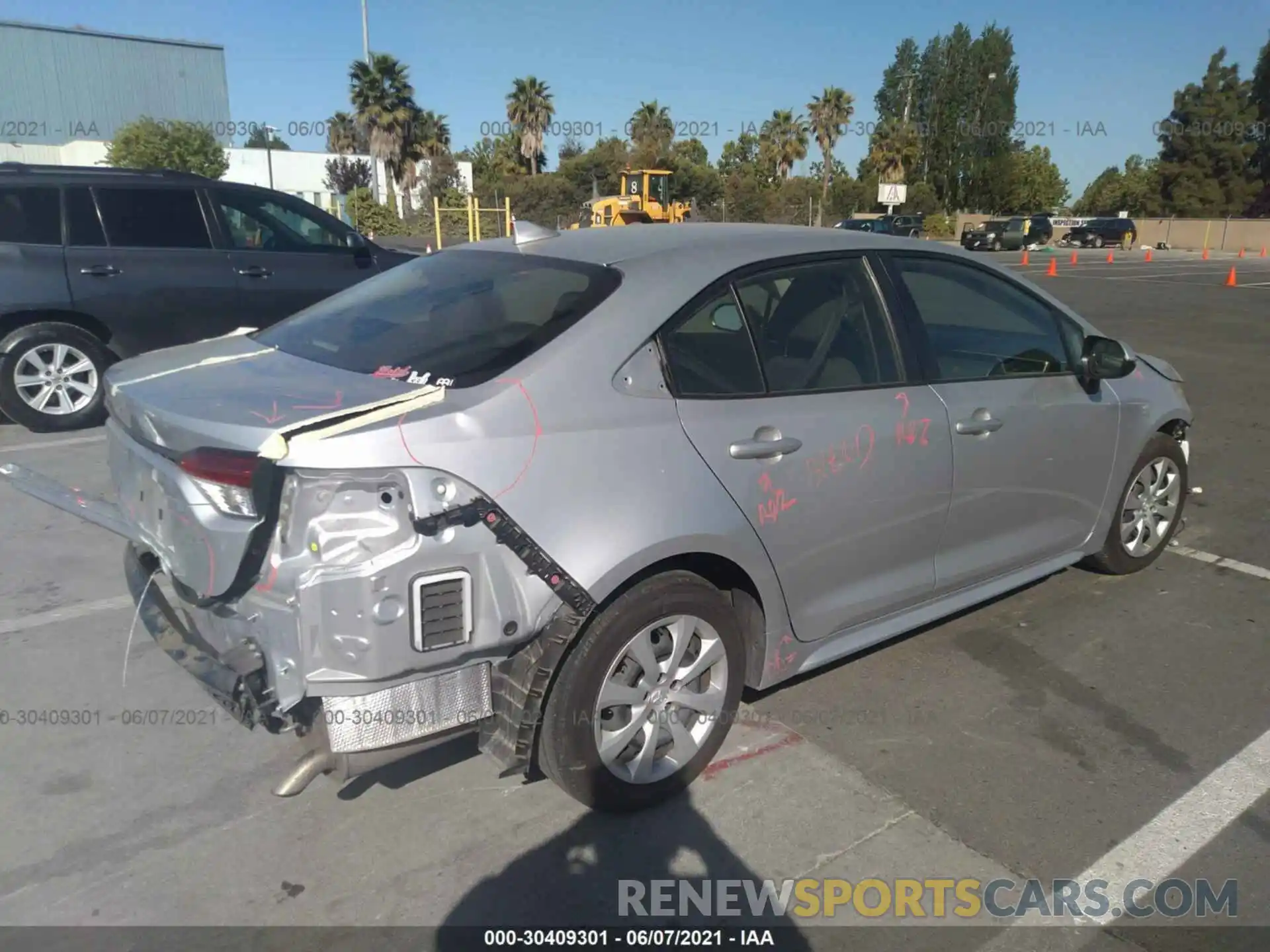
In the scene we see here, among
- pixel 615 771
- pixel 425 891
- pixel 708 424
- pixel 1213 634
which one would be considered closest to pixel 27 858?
pixel 425 891

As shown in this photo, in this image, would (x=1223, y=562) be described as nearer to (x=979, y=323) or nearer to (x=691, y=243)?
(x=979, y=323)

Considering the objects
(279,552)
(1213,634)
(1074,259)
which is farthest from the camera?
(1074,259)

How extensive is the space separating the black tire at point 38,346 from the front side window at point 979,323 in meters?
5.76

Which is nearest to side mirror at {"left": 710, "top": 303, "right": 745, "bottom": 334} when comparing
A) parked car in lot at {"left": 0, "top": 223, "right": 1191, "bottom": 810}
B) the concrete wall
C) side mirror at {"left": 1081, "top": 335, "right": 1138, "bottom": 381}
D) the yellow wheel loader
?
parked car in lot at {"left": 0, "top": 223, "right": 1191, "bottom": 810}

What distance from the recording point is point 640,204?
32.8 meters

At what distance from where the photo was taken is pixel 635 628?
8.98 feet

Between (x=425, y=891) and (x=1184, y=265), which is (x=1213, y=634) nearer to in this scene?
(x=425, y=891)

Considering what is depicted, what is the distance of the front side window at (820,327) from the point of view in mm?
3201

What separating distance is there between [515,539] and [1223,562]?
4.34m

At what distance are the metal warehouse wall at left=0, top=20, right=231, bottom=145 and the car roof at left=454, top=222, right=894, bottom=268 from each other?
Answer: 5918 centimetres

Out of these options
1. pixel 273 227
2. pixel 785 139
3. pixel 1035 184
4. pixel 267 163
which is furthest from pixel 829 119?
pixel 273 227

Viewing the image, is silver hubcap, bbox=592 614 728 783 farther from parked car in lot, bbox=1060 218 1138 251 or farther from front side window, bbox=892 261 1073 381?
parked car in lot, bbox=1060 218 1138 251

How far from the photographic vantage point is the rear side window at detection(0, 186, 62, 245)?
271 inches

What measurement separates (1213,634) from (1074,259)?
33.9 m
